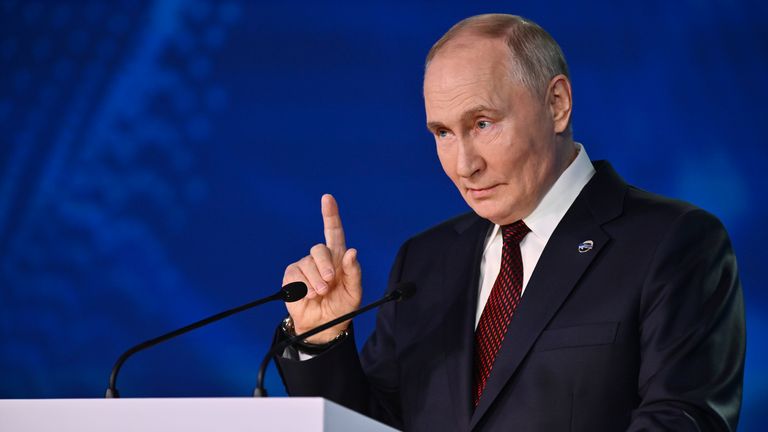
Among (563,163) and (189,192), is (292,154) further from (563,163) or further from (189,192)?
(563,163)

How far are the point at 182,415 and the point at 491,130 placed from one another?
960 millimetres

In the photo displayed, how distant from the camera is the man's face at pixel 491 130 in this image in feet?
6.93

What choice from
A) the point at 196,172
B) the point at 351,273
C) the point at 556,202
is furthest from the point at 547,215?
the point at 196,172

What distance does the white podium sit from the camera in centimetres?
134

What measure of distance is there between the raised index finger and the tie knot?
0.34 metres

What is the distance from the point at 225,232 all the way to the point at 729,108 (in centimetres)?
151

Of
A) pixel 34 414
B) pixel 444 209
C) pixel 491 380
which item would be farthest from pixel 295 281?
pixel 444 209

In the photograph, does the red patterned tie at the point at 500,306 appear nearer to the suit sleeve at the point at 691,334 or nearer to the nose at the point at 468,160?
the nose at the point at 468,160

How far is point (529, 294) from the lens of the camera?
6.70 ft

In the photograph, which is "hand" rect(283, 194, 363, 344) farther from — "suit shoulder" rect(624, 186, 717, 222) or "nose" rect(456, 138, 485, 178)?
"suit shoulder" rect(624, 186, 717, 222)

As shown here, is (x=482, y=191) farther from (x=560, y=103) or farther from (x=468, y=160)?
(x=560, y=103)

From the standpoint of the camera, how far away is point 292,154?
3.32 m

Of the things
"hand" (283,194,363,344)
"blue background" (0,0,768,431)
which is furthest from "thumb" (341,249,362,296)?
"blue background" (0,0,768,431)

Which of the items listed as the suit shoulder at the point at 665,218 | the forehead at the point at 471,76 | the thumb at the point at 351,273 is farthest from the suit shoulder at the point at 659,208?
the thumb at the point at 351,273
